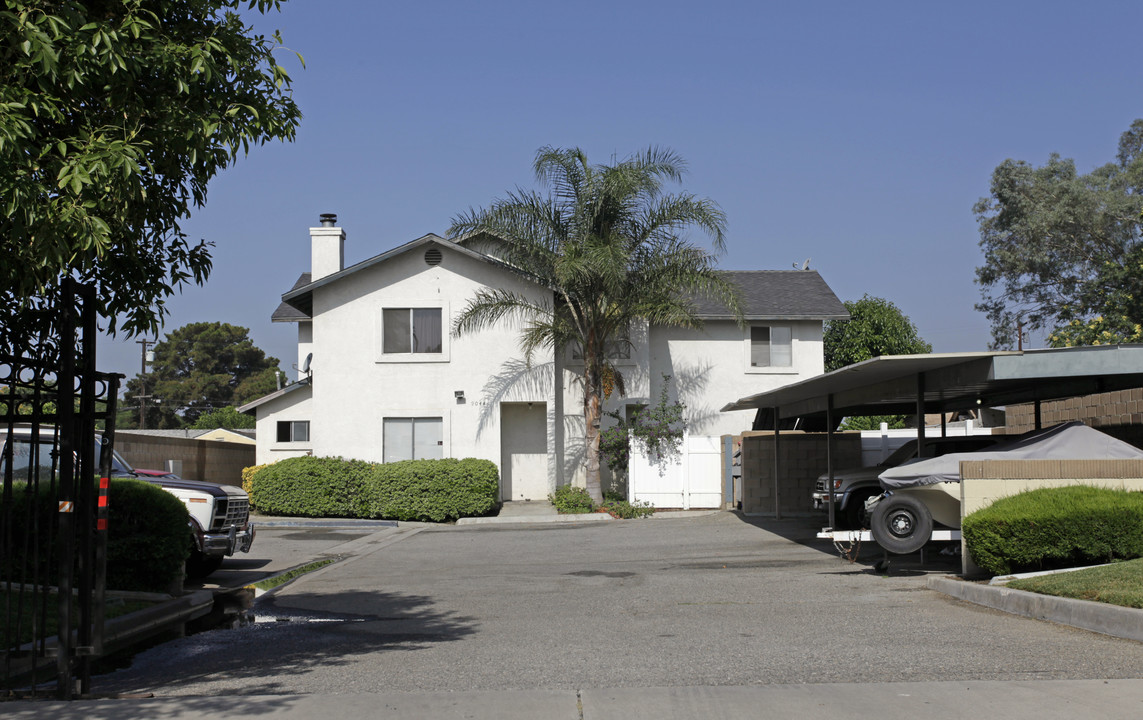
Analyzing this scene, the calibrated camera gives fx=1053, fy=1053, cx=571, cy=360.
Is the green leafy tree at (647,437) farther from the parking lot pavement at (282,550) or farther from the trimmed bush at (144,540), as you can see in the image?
Result: the trimmed bush at (144,540)

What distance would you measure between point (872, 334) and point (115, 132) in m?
34.1

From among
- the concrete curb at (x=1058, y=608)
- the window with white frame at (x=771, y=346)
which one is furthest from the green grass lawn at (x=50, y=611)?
the window with white frame at (x=771, y=346)

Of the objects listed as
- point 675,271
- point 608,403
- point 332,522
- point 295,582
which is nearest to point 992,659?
point 295,582

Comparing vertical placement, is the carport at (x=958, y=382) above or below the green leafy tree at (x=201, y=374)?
below

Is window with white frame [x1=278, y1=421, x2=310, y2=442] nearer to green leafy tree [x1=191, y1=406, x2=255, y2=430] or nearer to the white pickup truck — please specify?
the white pickup truck

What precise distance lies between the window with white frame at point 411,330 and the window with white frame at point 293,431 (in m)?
4.16

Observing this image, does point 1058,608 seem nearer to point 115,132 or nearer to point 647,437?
point 115,132

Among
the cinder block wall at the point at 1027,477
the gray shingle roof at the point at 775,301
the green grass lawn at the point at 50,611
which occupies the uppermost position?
the gray shingle roof at the point at 775,301

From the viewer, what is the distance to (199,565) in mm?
14148

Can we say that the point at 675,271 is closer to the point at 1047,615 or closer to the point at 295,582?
the point at 295,582

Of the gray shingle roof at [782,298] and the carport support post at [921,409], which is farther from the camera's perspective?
the gray shingle roof at [782,298]

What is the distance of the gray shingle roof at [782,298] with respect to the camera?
28.5 meters

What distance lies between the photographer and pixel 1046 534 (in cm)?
1093

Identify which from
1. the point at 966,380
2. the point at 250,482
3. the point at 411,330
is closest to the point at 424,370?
the point at 411,330
